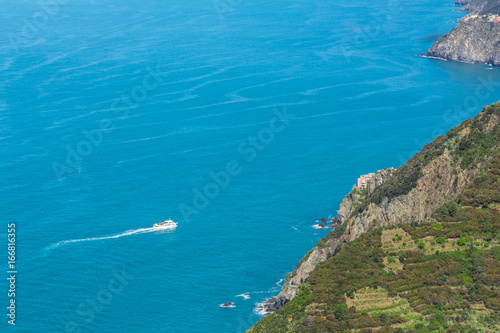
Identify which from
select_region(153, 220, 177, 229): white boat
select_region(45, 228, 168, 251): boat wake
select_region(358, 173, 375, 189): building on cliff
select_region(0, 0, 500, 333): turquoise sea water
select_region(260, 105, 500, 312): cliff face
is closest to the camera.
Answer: select_region(260, 105, 500, 312): cliff face

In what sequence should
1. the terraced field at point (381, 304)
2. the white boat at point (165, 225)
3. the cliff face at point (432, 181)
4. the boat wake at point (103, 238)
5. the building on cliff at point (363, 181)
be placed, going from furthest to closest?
the building on cliff at point (363, 181) → the white boat at point (165, 225) → the boat wake at point (103, 238) → the cliff face at point (432, 181) → the terraced field at point (381, 304)

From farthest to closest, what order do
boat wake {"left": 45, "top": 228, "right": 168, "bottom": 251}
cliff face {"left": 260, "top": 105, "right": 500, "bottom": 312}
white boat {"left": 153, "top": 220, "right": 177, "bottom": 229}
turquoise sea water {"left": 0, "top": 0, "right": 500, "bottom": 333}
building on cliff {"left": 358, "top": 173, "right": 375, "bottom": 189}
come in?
1. building on cliff {"left": 358, "top": 173, "right": 375, "bottom": 189}
2. white boat {"left": 153, "top": 220, "right": 177, "bottom": 229}
3. boat wake {"left": 45, "top": 228, "right": 168, "bottom": 251}
4. turquoise sea water {"left": 0, "top": 0, "right": 500, "bottom": 333}
5. cliff face {"left": 260, "top": 105, "right": 500, "bottom": 312}

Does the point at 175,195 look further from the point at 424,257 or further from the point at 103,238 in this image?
the point at 424,257

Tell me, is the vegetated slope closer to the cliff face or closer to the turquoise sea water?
the cliff face

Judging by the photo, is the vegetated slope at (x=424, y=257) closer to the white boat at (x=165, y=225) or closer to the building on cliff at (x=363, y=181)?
the building on cliff at (x=363, y=181)

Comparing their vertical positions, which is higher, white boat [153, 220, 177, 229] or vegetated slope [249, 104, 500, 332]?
white boat [153, 220, 177, 229]

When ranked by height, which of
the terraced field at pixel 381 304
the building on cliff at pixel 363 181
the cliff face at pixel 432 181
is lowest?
the terraced field at pixel 381 304

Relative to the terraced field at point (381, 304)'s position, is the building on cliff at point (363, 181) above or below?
above

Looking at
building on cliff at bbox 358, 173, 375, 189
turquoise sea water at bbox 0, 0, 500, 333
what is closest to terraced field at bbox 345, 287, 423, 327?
turquoise sea water at bbox 0, 0, 500, 333

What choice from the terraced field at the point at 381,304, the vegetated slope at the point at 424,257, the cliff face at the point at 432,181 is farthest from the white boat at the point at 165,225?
the terraced field at the point at 381,304
